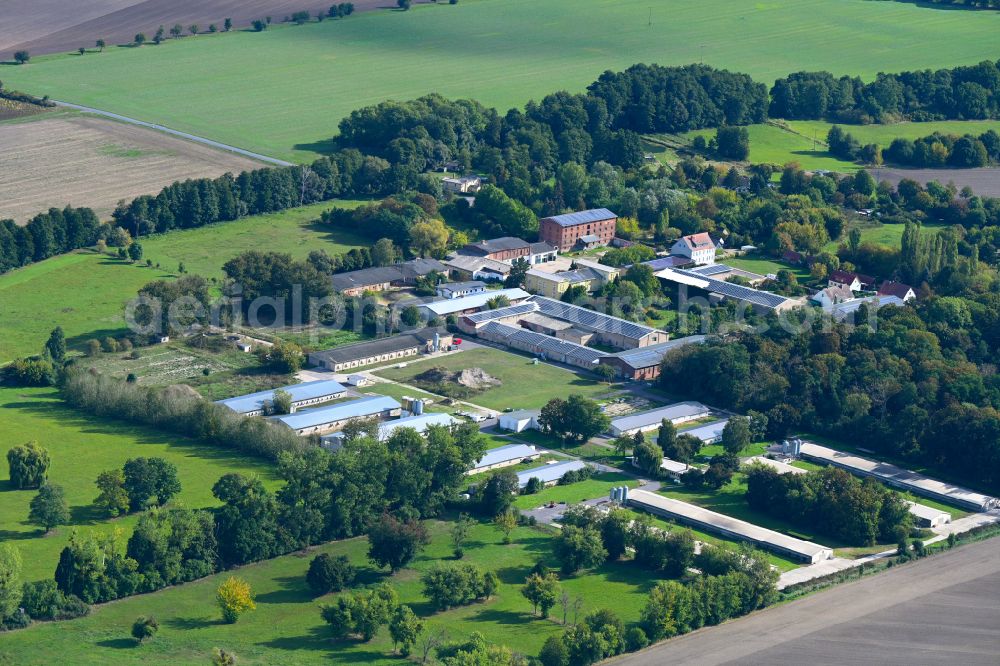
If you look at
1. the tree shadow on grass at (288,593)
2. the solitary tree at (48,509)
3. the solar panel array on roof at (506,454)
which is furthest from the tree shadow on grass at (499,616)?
the solitary tree at (48,509)

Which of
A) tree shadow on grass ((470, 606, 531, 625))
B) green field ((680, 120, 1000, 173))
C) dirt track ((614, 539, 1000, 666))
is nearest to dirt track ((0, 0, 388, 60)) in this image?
green field ((680, 120, 1000, 173))

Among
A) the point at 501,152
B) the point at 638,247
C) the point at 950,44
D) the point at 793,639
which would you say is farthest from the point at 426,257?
the point at 950,44

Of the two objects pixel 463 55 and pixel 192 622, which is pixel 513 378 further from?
pixel 463 55

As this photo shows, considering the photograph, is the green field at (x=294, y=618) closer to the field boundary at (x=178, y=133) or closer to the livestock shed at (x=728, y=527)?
the livestock shed at (x=728, y=527)

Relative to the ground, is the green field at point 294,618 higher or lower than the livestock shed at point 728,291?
lower

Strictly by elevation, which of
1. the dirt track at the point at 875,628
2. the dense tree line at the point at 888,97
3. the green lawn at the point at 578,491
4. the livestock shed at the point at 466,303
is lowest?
the dirt track at the point at 875,628

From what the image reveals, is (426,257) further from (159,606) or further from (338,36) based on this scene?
(338,36)

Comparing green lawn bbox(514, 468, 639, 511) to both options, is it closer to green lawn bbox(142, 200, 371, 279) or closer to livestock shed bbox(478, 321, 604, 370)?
livestock shed bbox(478, 321, 604, 370)
